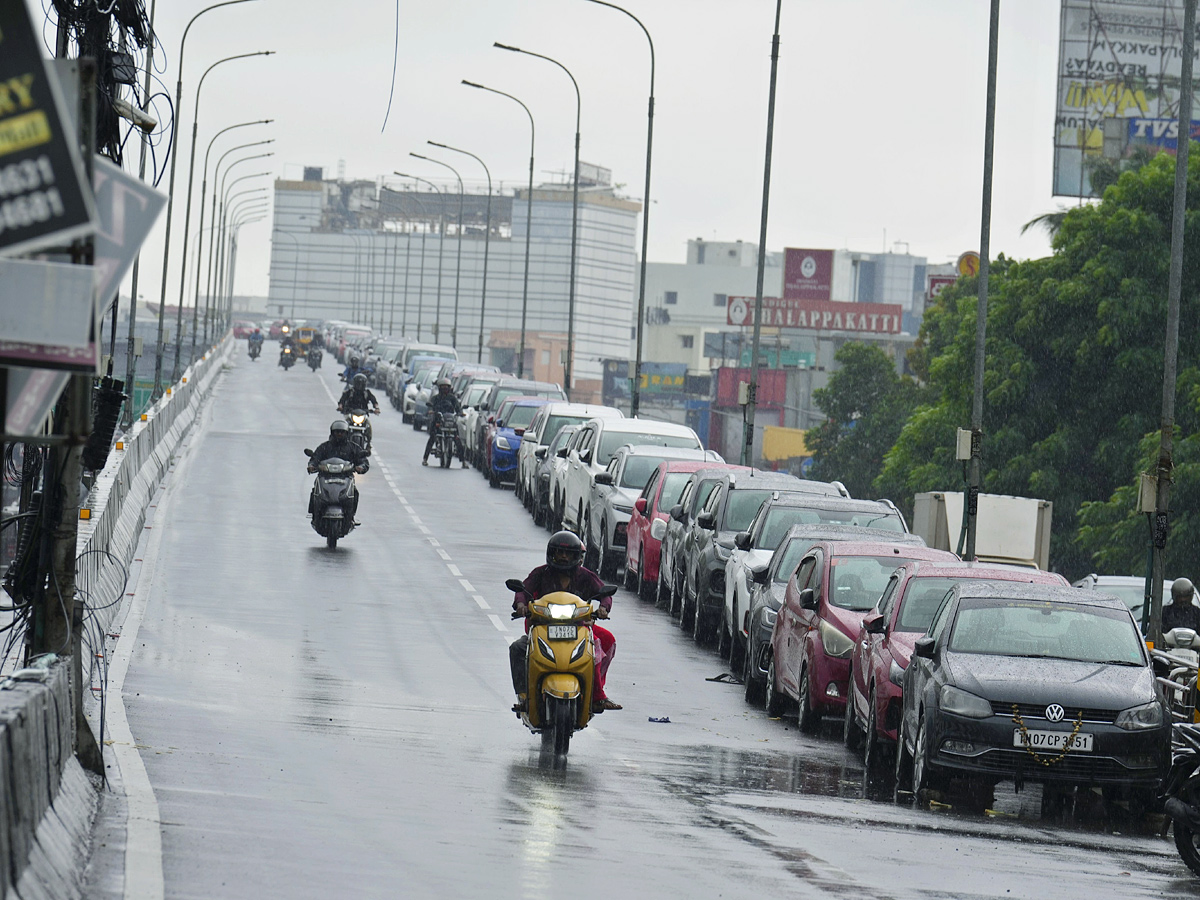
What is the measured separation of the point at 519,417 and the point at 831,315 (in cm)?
11218

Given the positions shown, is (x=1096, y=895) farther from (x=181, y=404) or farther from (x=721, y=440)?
(x=721, y=440)

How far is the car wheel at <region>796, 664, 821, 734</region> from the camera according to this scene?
17.1m

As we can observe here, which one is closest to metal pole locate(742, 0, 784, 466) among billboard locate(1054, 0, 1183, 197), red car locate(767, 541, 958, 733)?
red car locate(767, 541, 958, 733)

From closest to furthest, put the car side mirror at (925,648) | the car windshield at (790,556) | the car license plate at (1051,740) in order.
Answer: the car license plate at (1051,740), the car side mirror at (925,648), the car windshield at (790,556)

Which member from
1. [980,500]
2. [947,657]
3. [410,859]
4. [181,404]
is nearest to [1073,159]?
[181,404]

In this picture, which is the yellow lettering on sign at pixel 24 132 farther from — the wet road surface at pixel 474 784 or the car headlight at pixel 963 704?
the car headlight at pixel 963 704

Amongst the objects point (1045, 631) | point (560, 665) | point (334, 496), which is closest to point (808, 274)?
point (334, 496)

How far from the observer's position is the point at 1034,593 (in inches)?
581

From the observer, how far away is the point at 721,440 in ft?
386

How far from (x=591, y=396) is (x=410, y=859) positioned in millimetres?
187408

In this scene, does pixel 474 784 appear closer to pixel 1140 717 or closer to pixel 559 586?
pixel 559 586

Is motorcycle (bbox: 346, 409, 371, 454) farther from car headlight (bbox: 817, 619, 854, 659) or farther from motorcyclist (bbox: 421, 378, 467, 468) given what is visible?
car headlight (bbox: 817, 619, 854, 659)

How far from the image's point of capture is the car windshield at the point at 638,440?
108 ft

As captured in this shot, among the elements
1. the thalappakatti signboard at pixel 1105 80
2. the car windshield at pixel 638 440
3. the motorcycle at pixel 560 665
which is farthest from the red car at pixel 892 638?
the thalappakatti signboard at pixel 1105 80
